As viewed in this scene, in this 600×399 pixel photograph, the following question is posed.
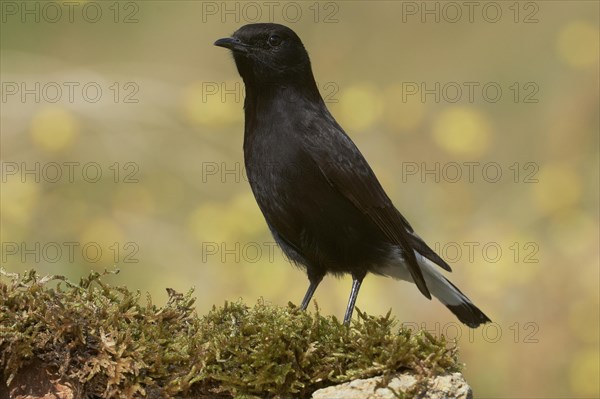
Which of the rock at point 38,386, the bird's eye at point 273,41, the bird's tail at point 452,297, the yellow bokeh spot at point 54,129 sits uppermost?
the yellow bokeh spot at point 54,129

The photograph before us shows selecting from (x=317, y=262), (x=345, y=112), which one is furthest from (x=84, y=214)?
(x=317, y=262)

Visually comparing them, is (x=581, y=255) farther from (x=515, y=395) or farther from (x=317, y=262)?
(x=317, y=262)

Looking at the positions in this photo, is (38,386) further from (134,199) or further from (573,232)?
(573,232)

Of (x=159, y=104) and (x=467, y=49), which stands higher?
(x=467, y=49)

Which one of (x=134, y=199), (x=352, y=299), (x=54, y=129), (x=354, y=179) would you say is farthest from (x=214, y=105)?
(x=352, y=299)

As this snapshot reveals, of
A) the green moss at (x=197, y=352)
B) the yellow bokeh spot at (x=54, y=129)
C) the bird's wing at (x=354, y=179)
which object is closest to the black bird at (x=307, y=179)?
the bird's wing at (x=354, y=179)

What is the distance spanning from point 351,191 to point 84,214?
3.65 metres

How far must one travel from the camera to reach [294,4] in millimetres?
11336

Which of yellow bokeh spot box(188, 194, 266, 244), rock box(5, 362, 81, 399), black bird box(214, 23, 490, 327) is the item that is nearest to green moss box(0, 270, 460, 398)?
rock box(5, 362, 81, 399)

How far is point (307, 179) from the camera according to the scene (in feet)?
18.1

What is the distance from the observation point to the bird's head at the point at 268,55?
6.03 metres

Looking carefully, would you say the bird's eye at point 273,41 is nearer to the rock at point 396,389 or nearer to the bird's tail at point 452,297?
the bird's tail at point 452,297

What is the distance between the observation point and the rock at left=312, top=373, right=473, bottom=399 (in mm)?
4062

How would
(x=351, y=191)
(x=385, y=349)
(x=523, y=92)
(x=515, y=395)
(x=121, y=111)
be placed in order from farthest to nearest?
(x=523, y=92)
(x=121, y=111)
(x=515, y=395)
(x=351, y=191)
(x=385, y=349)
